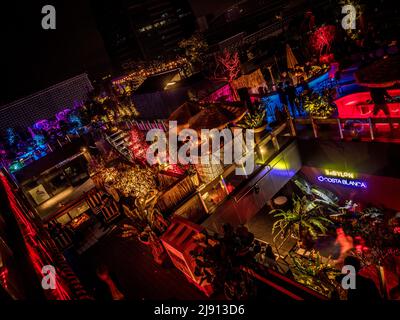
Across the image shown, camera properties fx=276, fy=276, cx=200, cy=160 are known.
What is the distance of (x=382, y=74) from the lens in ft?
25.2

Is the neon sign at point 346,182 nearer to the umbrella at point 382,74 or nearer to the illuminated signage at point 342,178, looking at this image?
the illuminated signage at point 342,178

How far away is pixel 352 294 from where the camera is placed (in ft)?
18.2

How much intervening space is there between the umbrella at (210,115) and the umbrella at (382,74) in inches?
145

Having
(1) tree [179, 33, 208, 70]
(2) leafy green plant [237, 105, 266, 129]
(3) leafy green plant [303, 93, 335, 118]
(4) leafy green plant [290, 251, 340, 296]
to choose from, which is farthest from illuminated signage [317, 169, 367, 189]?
(1) tree [179, 33, 208, 70]

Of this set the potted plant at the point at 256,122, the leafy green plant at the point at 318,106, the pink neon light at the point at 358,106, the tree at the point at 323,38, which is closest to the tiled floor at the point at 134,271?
the potted plant at the point at 256,122

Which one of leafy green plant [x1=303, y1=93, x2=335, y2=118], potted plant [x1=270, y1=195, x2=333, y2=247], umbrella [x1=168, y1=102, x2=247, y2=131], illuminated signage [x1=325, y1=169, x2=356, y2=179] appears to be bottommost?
potted plant [x1=270, y1=195, x2=333, y2=247]

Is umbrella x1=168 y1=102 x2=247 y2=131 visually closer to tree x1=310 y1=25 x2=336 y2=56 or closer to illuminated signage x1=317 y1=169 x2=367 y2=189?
illuminated signage x1=317 y1=169 x2=367 y2=189

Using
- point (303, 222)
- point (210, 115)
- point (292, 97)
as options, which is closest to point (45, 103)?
point (210, 115)

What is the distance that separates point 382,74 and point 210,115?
16.8 feet

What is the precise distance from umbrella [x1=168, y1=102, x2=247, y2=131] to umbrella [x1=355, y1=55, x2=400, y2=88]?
145 inches

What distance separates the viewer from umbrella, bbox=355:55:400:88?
7402 millimetres

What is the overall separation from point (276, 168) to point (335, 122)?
2.62 meters

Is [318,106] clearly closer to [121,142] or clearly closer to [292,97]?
[292,97]
